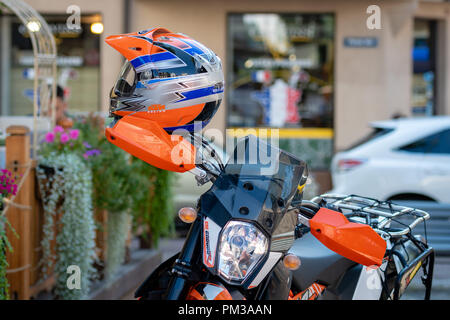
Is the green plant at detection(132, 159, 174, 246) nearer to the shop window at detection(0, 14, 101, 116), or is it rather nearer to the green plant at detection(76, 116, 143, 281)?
the green plant at detection(76, 116, 143, 281)

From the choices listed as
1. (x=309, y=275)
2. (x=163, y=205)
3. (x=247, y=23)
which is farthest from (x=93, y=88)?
(x=309, y=275)

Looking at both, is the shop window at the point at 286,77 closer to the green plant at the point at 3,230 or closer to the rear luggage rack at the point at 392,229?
the green plant at the point at 3,230

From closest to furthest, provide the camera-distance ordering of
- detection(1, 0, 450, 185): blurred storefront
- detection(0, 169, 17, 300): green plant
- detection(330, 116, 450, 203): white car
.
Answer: detection(0, 169, 17, 300): green plant, detection(330, 116, 450, 203): white car, detection(1, 0, 450, 185): blurred storefront

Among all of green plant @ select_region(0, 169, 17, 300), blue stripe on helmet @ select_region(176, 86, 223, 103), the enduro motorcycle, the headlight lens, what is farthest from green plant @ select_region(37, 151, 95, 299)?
the headlight lens

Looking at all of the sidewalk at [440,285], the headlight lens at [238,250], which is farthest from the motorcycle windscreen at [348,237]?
the sidewalk at [440,285]

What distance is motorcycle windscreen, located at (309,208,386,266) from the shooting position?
6.71ft

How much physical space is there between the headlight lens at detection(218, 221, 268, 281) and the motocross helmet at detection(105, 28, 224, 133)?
436 millimetres

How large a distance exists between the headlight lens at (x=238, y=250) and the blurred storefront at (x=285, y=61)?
9.30 meters

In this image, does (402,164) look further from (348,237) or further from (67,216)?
(348,237)

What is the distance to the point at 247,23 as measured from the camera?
444 inches
